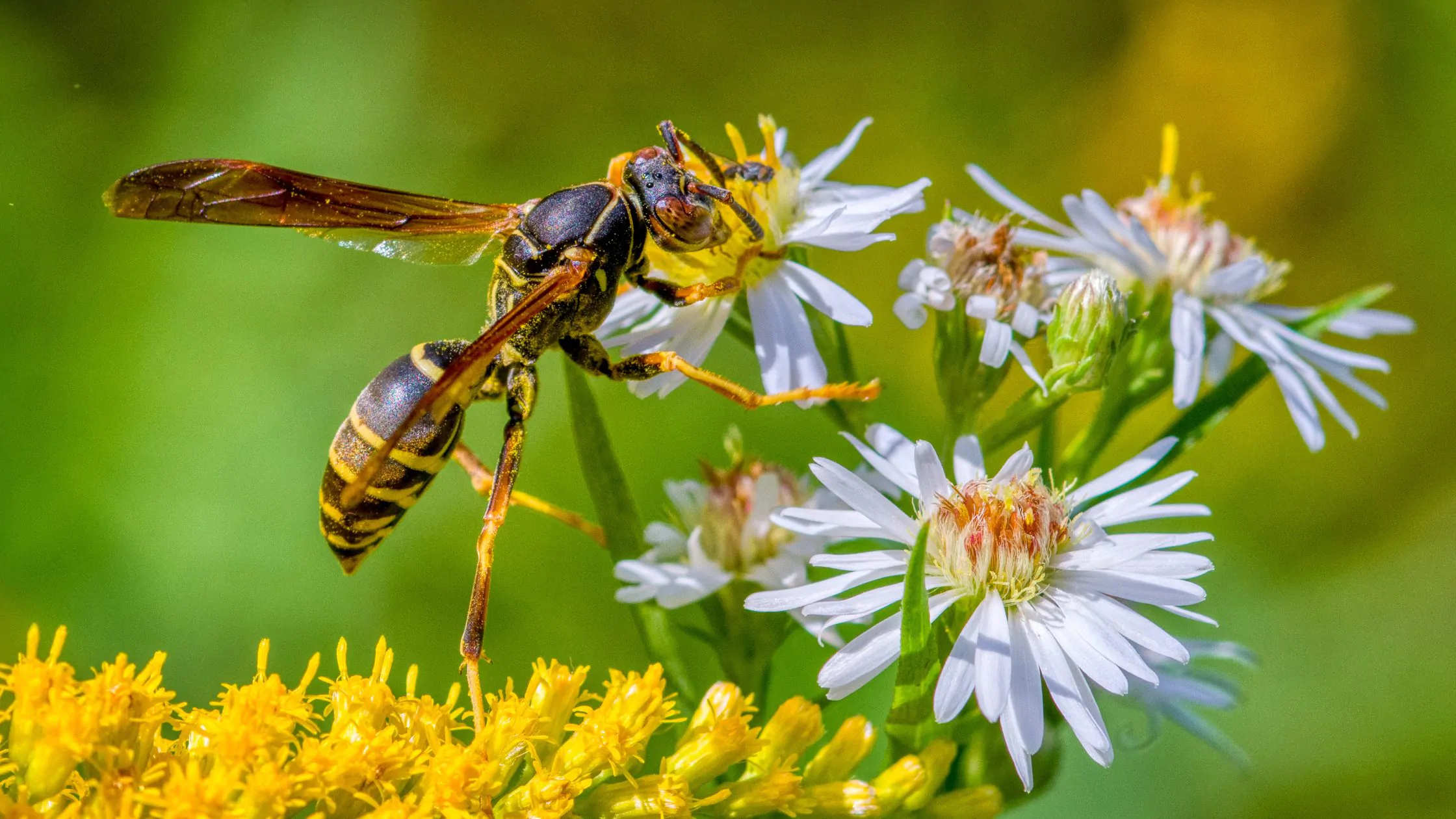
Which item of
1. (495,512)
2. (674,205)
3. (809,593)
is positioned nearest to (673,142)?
(674,205)

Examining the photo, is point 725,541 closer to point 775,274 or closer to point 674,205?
point 775,274

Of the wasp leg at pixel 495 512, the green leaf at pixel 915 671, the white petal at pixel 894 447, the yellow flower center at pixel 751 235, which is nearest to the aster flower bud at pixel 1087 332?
the white petal at pixel 894 447

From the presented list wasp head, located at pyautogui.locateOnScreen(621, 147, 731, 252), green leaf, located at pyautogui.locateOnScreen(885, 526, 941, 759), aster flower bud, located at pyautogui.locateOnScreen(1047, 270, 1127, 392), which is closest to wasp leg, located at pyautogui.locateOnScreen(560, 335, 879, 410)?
wasp head, located at pyautogui.locateOnScreen(621, 147, 731, 252)

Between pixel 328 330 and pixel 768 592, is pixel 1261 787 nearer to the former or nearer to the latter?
pixel 768 592

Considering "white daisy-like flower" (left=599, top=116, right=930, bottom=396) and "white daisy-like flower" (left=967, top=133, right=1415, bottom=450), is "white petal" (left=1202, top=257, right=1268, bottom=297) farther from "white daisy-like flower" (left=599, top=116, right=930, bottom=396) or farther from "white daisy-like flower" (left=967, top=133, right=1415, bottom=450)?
"white daisy-like flower" (left=599, top=116, right=930, bottom=396)

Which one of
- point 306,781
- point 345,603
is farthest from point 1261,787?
point 306,781

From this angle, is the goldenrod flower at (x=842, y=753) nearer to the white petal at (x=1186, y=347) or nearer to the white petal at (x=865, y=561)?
the white petal at (x=865, y=561)
